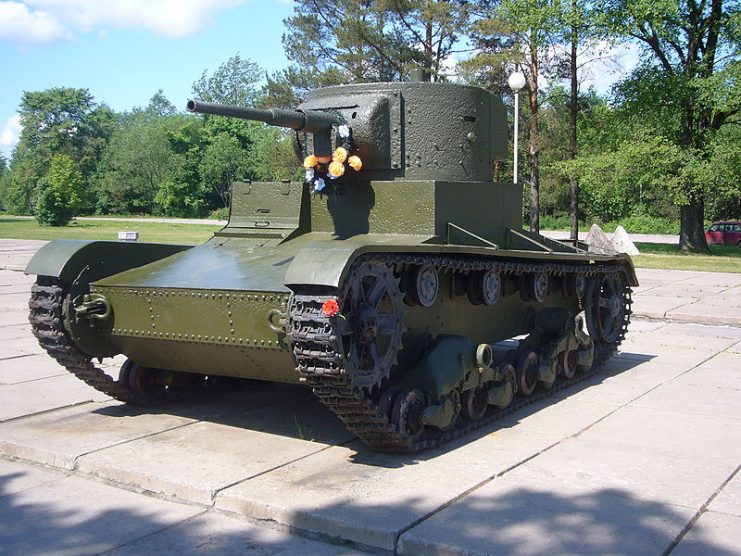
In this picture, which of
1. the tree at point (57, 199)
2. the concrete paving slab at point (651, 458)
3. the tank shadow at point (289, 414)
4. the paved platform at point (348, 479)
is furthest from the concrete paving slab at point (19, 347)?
the tree at point (57, 199)

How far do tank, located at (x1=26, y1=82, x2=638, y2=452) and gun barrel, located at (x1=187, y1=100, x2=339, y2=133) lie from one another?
18mm

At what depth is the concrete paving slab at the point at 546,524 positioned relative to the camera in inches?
186

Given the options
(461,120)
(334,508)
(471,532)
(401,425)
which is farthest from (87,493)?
(461,120)

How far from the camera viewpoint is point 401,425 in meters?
6.30

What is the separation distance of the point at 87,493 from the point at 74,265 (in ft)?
7.12

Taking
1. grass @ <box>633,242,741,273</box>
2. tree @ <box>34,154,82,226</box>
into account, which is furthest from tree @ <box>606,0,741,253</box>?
tree @ <box>34,154,82,226</box>

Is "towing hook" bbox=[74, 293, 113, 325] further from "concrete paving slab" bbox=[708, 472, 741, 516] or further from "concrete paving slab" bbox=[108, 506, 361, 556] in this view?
"concrete paving slab" bbox=[708, 472, 741, 516]

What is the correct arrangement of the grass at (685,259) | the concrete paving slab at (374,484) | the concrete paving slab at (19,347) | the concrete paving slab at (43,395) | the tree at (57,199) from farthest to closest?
the tree at (57,199) < the grass at (685,259) < the concrete paving slab at (19,347) < the concrete paving slab at (43,395) < the concrete paving slab at (374,484)

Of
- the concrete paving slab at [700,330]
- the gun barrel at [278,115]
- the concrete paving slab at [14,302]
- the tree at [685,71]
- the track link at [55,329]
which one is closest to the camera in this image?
the gun barrel at [278,115]

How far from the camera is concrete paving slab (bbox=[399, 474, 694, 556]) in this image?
186 inches

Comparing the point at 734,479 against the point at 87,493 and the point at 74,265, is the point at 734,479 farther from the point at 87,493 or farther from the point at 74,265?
the point at 74,265

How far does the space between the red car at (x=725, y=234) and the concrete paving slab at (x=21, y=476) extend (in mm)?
37036

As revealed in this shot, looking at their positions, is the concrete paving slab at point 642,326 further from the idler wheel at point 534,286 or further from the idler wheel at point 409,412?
the idler wheel at point 409,412

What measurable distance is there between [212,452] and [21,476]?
1.31m
